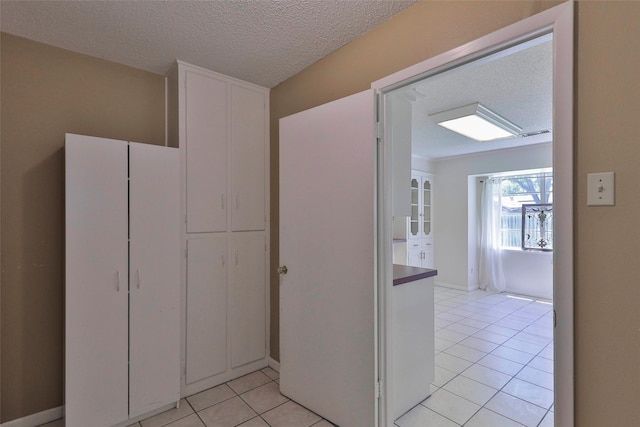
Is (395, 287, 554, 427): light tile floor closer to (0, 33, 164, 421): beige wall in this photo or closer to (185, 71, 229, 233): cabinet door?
(185, 71, 229, 233): cabinet door

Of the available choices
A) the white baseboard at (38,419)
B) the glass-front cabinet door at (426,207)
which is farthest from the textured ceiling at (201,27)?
the glass-front cabinet door at (426,207)

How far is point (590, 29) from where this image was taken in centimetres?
111

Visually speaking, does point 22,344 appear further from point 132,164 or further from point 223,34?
point 223,34

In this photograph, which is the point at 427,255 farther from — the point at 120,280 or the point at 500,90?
the point at 120,280

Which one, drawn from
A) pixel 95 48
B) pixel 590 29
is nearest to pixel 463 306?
pixel 590 29

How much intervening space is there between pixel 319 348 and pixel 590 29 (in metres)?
2.14

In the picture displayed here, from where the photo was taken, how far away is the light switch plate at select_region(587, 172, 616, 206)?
1.07 metres

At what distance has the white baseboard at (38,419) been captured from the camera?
1.95 meters

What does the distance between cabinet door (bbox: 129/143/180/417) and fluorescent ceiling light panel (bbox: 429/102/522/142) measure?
2731 millimetres

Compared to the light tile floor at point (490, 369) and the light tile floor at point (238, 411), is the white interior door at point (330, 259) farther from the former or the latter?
the light tile floor at point (490, 369)

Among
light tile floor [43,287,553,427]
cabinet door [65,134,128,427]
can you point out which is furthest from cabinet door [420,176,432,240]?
cabinet door [65,134,128,427]

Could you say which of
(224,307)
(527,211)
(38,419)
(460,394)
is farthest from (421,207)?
(38,419)

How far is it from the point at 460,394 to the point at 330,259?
61.4 inches

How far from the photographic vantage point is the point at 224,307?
255 cm
